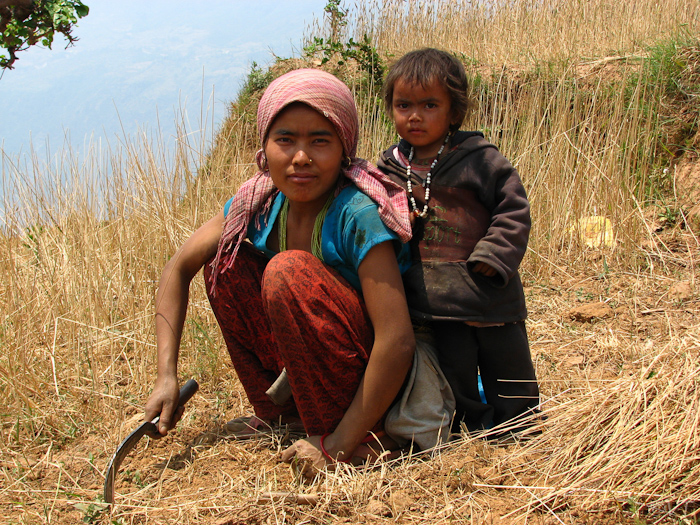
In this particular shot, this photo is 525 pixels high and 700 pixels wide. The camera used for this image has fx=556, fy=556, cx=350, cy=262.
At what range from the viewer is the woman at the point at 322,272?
5.28ft

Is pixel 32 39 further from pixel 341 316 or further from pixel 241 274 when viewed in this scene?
pixel 341 316

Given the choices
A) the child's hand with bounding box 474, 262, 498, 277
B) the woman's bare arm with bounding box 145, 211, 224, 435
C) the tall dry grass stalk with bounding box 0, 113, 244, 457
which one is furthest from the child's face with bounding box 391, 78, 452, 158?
the tall dry grass stalk with bounding box 0, 113, 244, 457

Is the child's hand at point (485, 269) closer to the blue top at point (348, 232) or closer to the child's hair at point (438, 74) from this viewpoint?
the blue top at point (348, 232)

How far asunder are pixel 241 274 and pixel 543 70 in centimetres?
455

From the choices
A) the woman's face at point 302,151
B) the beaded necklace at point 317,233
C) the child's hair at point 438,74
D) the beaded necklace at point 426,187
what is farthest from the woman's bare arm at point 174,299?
the child's hair at point 438,74

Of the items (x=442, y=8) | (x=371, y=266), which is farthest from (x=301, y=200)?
(x=442, y=8)

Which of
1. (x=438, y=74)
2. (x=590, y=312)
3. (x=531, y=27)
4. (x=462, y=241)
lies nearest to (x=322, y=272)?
(x=462, y=241)

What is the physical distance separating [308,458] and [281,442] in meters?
0.35

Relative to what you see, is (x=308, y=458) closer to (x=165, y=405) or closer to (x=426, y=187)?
(x=165, y=405)

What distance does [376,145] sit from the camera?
437 centimetres

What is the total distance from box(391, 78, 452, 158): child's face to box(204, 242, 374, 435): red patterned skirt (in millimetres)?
567

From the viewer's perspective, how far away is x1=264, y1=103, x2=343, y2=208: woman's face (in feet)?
5.37

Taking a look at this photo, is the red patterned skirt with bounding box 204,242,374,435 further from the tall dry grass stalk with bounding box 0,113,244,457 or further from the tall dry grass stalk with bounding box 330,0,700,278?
the tall dry grass stalk with bounding box 330,0,700,278

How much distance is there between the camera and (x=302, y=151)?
163cm
